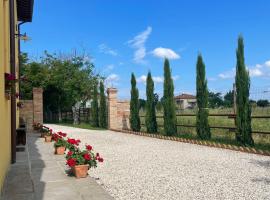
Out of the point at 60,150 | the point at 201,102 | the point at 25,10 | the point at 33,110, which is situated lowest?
the point at 60,150

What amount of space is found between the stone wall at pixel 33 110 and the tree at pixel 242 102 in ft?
34.2

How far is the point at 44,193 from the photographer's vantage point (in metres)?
4.18

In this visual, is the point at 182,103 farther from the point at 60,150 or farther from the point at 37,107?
the point at 60,150

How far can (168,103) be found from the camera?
14.0m

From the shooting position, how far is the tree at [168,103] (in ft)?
45.4

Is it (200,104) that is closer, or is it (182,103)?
(200,104)

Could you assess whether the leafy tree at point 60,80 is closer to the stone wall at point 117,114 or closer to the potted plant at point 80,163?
the stone wall at point 117,114

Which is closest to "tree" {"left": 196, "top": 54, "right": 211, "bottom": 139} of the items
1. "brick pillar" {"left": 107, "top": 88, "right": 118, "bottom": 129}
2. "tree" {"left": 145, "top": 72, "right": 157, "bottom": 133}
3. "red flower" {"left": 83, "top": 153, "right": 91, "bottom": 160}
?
"tree" {"left": 145, "top": 72, "right": 157, "bottom": 133}

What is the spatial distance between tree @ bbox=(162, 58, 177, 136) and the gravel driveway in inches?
181

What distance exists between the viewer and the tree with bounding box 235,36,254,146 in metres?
9.90

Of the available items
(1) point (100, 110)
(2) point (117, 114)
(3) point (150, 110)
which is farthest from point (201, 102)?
(1) point (100, 110)

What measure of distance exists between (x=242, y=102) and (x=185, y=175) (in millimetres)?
4792

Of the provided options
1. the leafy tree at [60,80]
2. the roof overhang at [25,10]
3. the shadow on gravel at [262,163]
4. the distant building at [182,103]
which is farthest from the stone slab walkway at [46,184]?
the leafy tree at [60,80]

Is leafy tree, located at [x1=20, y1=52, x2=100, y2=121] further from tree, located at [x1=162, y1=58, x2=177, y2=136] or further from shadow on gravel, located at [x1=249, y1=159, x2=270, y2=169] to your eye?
shadow on gravel, located at [x1=249, y1=159, x2=270, y2=169]
